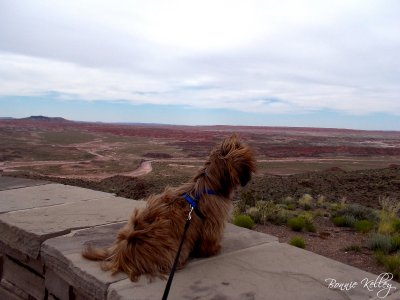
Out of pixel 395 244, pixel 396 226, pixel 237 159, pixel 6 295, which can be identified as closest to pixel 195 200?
pixel 237 159

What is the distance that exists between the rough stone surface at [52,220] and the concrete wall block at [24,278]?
0.82ft

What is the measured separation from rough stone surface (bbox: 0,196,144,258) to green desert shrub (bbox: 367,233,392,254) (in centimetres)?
340

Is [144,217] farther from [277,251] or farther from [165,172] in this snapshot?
[165,172]

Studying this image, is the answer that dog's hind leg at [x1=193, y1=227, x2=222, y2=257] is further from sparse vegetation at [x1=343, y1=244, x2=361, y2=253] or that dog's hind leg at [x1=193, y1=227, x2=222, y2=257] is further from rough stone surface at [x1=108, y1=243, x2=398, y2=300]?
sparse vegetation at [x1=343, y1=244, x2=361, y2=253]

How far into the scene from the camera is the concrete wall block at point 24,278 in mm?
3939

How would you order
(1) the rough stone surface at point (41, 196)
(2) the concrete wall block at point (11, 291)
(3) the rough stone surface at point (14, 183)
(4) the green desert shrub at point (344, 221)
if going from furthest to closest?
(4) the green desert shrub at point (344, 221) → (3) the rough stone surface at point (14, 183) → (1) the rough stone surface at point (41, 196) → (2) the concrete wall block at point (11, 291)

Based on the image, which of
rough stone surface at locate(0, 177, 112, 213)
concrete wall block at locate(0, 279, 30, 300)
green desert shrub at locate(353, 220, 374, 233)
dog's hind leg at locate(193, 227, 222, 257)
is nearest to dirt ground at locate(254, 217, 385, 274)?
green desert shrub at locate(353, 220, 374, 233)

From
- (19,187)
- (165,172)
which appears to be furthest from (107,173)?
(19,187)

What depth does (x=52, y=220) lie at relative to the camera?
457 cm

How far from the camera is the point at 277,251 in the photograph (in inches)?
148

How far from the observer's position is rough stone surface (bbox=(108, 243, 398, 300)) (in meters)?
2.84

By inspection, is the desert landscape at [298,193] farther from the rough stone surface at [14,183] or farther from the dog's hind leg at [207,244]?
the rough stone surface at [14,183]

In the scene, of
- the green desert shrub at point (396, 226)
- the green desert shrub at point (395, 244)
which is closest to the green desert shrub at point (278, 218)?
the green desert shrub at point (396, 226)

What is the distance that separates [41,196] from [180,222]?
11.0 feet
